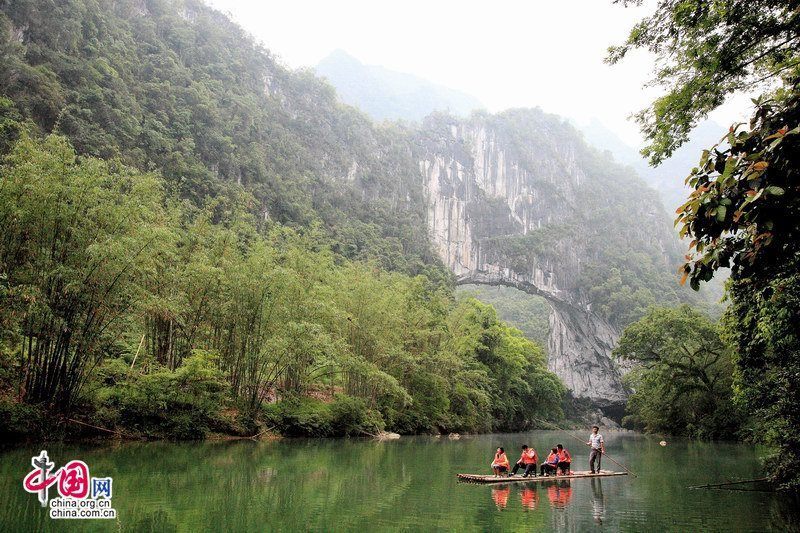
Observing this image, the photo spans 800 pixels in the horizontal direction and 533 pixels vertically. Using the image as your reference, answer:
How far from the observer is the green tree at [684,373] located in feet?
94.0

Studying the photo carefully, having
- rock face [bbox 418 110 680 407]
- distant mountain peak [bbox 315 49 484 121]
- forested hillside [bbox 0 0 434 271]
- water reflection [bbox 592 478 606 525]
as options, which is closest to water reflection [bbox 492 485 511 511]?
water reflection [bbox 592 478 606 525]

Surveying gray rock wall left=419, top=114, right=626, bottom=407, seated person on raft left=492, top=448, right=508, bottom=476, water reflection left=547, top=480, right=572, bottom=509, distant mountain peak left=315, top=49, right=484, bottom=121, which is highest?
distant mountain peak left=315, top=49, right=484, bottom=121

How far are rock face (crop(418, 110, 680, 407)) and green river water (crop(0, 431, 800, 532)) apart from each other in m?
56.6

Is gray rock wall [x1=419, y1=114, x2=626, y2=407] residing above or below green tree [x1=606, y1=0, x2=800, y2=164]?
above

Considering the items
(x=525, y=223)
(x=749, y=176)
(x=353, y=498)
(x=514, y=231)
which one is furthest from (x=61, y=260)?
(x=525, y=223)

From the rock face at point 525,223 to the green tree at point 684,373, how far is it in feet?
113

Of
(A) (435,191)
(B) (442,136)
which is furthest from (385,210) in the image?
(B) (442,136)

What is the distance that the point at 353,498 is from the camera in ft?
26.0

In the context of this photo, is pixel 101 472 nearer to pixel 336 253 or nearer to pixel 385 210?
pixel 336 253

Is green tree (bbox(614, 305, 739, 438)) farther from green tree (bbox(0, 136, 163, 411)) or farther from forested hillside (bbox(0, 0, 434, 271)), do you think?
green tree (bbox(0, 136, 163, 411))

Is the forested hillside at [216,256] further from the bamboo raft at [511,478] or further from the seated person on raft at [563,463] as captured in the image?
the seated person on raft at [563,463]

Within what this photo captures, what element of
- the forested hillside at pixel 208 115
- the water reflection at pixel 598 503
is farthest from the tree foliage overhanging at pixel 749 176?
the forested hillside at pixel 208 115

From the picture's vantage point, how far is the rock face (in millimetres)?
70125

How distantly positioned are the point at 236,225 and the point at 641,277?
69.2 meters
